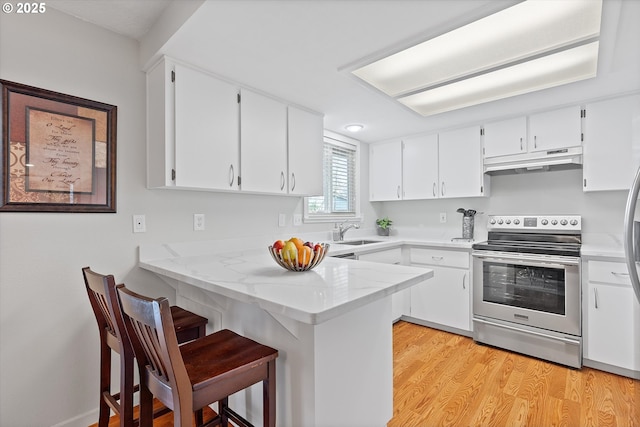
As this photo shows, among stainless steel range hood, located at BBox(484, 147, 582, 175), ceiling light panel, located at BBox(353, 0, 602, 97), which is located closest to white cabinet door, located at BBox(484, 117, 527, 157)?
stainless steel range hood, located at BBox(484, 147, 582, 175)

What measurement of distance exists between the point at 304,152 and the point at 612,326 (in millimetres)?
2672

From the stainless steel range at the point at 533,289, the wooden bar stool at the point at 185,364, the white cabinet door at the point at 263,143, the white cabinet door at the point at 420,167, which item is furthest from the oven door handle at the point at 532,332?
the wooden bar stool at the point at 185,364

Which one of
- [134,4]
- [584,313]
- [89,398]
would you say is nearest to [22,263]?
[89,398]

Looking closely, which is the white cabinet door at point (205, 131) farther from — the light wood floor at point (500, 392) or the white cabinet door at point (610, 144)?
the white cabinet door at point (610, 144)

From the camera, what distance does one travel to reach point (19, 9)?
1595 millimetres

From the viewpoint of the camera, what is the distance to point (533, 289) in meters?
2.60

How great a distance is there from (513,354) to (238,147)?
279 centimetres

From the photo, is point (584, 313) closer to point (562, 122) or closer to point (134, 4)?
point (562, 122)

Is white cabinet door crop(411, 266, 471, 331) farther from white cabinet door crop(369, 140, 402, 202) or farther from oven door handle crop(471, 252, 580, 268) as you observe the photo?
white cabinet door crop(369, 140, 402, 202)

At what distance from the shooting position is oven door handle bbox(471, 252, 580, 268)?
7.91 ft

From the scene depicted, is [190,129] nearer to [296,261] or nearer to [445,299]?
[296,261]

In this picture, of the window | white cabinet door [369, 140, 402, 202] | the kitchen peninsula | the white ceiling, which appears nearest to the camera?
the kitchen peninsula

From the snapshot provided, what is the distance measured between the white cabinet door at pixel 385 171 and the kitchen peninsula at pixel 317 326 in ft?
7.06

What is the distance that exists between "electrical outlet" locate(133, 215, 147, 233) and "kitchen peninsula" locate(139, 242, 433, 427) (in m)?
0.30
